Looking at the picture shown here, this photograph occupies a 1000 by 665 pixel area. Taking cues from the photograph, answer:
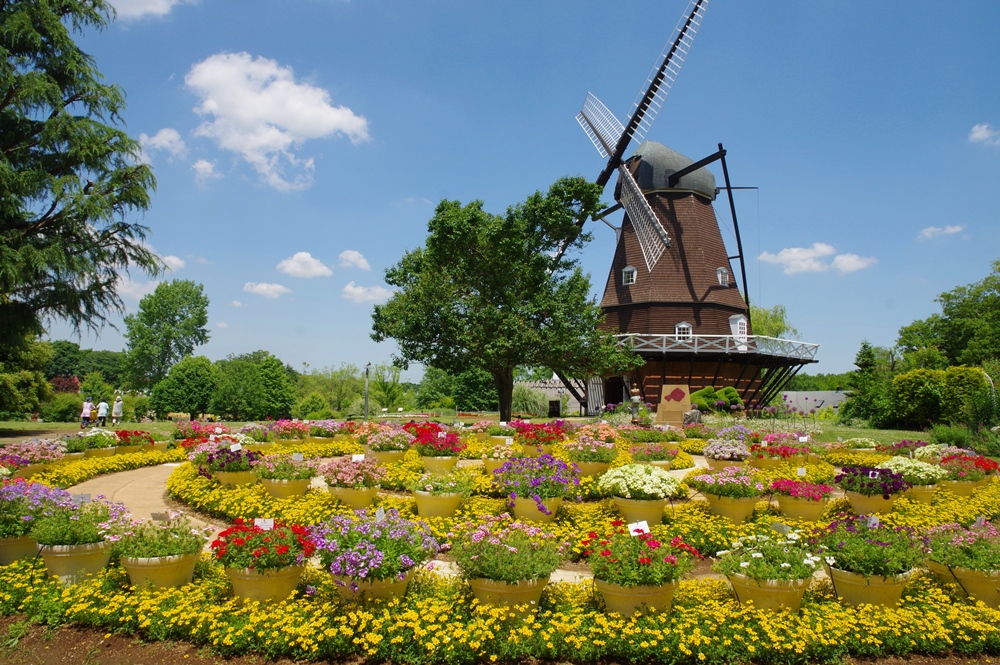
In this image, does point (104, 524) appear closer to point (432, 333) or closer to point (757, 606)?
point (757, 606)

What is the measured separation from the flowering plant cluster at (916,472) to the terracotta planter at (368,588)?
813 cm

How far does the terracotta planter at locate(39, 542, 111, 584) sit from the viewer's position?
19.8 ft

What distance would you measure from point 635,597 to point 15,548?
20.2ft

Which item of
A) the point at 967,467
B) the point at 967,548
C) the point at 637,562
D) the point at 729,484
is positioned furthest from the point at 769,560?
the point at 967,467

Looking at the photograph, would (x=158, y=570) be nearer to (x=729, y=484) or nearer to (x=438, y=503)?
(x=438, y=503)

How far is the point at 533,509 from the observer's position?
831cm

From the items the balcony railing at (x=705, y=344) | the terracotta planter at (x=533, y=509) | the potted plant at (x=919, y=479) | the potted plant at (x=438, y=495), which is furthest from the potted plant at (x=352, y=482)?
the balcony railing at (x=705, y=344)

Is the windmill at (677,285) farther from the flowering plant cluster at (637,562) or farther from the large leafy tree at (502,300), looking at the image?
the flowering plant cluster at (637,562)

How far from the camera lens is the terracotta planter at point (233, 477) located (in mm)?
10148

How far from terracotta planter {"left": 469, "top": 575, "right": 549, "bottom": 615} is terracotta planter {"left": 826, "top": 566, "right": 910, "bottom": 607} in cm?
274

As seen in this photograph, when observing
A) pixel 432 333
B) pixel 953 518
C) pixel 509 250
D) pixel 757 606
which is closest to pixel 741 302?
pixel 509 250

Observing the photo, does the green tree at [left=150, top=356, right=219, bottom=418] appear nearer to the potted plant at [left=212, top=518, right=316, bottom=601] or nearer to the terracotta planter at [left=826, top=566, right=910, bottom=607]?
the potted plant at [left=212, top=518, right=316, bottom=601]

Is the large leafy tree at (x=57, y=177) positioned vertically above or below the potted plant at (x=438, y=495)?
above

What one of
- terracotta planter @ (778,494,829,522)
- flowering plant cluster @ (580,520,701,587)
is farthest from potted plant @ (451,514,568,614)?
terracotta planter @ (778,494,829,522)
